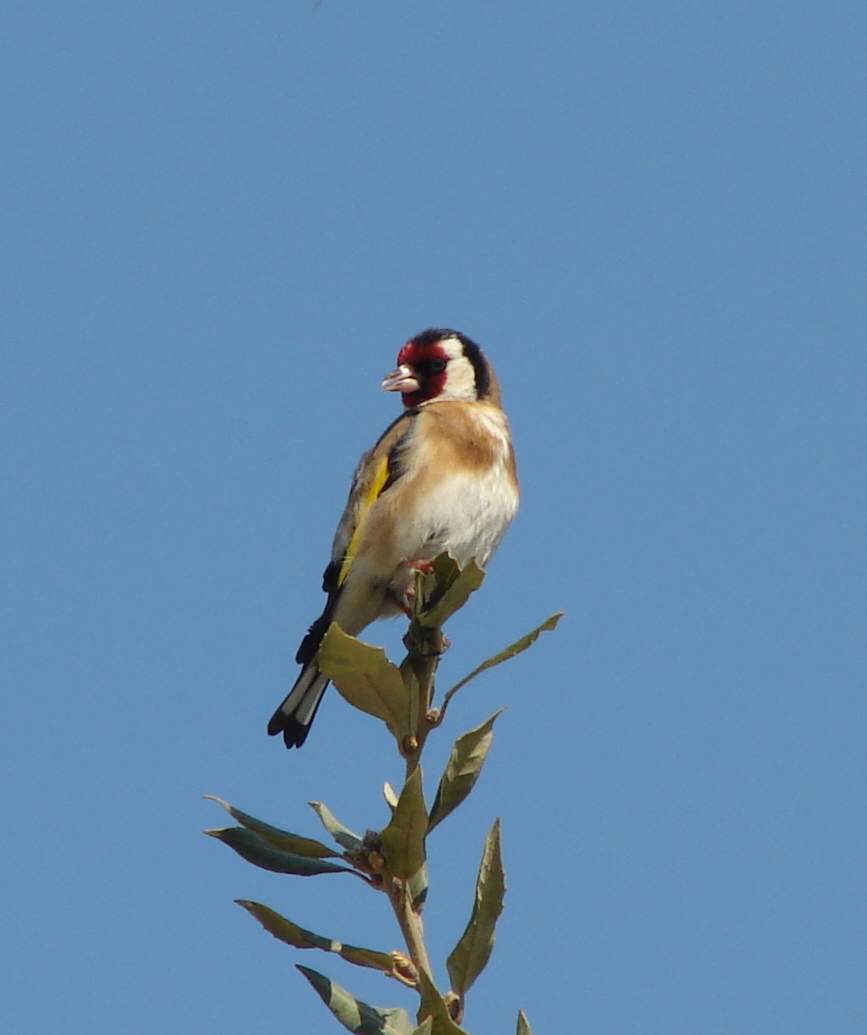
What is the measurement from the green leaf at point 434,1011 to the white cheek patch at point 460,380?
4.14 metres

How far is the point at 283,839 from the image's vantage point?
8.50 ft

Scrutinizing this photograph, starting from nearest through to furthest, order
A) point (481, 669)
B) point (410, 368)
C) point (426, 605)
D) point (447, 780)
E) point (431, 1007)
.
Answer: point (431, 1007) → point (447, 780) → point (481, 669) → point (426, 605) → point (410, 368)

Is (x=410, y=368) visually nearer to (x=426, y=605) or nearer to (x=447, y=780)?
(x=426, y=605)

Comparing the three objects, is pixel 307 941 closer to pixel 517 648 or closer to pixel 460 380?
pixel 517 648

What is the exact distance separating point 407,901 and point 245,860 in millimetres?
288

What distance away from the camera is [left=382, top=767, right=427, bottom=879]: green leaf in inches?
95.9

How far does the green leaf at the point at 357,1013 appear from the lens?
229 cm

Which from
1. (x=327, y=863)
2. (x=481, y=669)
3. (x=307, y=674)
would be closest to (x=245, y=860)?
(x=327, y=863)

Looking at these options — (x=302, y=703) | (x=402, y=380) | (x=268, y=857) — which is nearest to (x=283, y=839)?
(x=268, y=857)

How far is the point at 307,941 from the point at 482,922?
272 millimetres

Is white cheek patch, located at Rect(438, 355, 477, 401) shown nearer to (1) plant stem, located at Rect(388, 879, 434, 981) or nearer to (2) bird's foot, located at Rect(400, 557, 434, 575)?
(2) bird's foot, located at Rect(400, 557, 434, 575)

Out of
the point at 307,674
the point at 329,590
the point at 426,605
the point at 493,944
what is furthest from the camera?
the point at 329,590

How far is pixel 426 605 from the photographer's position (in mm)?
3131

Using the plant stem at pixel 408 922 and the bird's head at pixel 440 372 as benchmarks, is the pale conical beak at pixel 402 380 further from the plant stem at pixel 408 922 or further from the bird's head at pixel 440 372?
the plant stem at pixel 408 922
